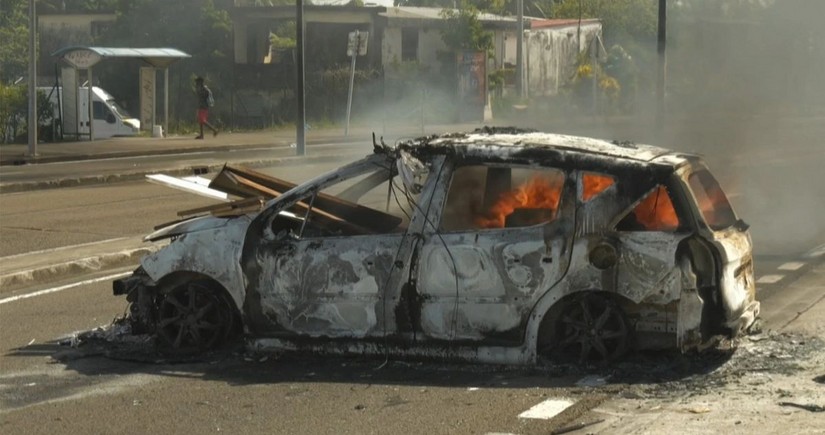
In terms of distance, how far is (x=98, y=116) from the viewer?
39.9 metres

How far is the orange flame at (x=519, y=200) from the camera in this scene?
8.82m

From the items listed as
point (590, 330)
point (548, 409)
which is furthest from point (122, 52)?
point (548, 409)

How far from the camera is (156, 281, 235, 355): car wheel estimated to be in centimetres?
905

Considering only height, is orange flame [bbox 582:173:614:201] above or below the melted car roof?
below

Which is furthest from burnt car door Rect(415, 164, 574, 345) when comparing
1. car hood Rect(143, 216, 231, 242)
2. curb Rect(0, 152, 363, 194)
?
curb Rect(0, 152, 363, 194)

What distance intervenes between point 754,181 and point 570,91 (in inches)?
1075

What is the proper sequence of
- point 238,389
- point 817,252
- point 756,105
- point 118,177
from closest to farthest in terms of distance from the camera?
point 238,389
point 817,252
point 118,177
point 756,105

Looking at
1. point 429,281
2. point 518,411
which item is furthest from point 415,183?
point 518,411

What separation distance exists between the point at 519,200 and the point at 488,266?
648 millimetres

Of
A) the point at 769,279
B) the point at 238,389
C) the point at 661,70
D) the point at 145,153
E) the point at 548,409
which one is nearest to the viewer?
the point at 548,409

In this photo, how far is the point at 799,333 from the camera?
31.4ft

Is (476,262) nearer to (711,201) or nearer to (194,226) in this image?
(711,201)

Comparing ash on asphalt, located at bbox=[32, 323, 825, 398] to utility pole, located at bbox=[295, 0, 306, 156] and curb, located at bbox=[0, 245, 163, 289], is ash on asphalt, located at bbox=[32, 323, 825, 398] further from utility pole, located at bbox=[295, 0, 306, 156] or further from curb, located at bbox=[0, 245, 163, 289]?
utility pole, located at bbox=[295, 0, 306, 156]

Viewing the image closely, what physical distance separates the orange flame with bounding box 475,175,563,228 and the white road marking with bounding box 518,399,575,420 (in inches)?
61.8
